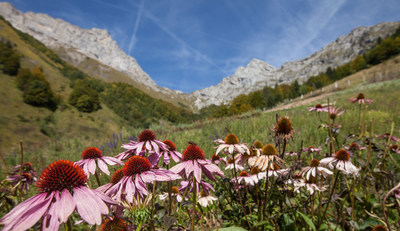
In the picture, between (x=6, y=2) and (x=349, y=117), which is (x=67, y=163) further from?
(x=6, y=2)

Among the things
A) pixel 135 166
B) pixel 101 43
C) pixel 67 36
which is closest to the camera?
pixel 135 166

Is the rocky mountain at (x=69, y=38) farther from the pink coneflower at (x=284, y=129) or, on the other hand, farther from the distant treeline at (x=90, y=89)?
the pink coneflower at (x=284, y=129)

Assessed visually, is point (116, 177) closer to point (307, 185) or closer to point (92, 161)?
point (92, 161)

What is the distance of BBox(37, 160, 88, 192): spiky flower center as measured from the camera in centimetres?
56

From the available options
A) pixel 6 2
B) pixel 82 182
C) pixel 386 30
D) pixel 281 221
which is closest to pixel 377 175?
pixel 281 221

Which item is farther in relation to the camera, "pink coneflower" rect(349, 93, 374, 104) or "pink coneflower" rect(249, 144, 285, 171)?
"pink coneflower" rect(349, 93, 374, 104)

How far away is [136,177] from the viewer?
0.74 m

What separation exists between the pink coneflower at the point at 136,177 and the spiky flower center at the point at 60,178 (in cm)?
16

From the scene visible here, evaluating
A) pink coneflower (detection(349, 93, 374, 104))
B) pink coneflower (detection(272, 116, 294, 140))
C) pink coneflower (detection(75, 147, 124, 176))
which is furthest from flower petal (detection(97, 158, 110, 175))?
pink coneflower (detection(349, 93, 374, 104))

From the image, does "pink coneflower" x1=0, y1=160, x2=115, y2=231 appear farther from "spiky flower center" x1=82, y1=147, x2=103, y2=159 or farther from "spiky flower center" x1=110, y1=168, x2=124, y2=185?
"spiky flower center" x1=82, y1=147, x2=103, y2=159

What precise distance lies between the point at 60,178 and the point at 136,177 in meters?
0.25

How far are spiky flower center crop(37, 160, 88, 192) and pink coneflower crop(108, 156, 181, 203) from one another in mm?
164

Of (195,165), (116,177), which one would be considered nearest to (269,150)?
(195,165)

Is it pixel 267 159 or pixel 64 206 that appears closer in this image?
pixel 64 206
